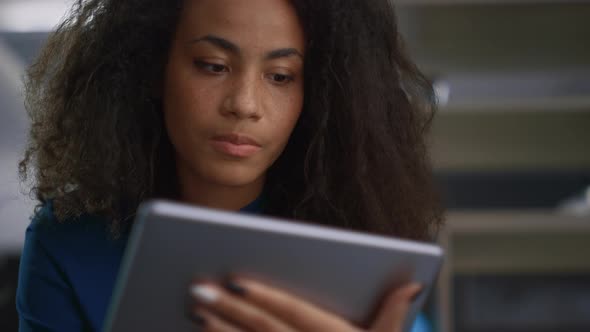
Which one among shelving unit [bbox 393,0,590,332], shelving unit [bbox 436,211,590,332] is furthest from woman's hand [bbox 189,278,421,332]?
shelving unit [bbox 436,211,590,332]

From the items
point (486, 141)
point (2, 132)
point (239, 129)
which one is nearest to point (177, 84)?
point (239, 129)

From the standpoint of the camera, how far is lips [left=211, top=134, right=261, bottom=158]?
97 cm

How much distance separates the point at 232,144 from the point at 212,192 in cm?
11

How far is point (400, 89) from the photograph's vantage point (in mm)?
1147

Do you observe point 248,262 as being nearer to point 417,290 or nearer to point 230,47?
point 417,290

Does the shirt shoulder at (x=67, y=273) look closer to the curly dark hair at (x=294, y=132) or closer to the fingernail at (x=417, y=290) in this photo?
the curly dark hair at (x=294, y=132)

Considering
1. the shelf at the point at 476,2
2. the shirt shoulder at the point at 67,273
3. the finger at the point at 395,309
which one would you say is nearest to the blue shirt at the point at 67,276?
the shirt shoulder at the point at 67,273

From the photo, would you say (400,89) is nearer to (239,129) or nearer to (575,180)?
(239,129)

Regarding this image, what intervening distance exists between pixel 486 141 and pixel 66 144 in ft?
12.3

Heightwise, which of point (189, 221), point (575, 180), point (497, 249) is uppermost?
point (189, 221)

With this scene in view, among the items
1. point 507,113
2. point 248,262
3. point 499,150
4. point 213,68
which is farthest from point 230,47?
point 499,150

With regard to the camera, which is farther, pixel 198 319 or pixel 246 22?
pixel 246 22

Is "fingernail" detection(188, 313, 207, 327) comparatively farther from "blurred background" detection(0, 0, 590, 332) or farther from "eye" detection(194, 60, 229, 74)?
"blurred background" detection(0, 0, 590, 332)

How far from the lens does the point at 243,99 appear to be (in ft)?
3.13
